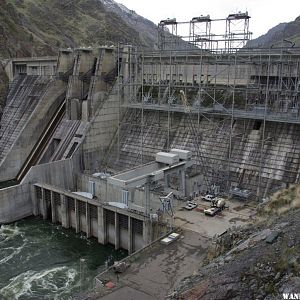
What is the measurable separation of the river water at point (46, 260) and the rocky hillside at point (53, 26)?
39.9m

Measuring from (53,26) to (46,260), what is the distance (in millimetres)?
86578

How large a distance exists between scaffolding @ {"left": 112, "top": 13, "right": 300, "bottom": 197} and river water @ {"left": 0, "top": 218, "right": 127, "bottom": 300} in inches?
405

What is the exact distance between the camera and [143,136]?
38469 mm

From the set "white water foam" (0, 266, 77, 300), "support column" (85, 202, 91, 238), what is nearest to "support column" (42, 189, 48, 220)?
"support column" (85, 202, 91, 238)

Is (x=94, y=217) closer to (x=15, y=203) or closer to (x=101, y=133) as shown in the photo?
(x=15, y=203)

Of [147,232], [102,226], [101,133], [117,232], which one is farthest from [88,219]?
[101,133]

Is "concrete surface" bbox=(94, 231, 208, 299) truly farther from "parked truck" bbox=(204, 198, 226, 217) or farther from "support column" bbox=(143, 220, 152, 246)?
"parked truck" bbox=(204, 198, 226, 217)

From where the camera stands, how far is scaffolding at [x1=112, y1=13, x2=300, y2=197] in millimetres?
30594

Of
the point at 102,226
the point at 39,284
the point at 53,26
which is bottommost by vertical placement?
the point at 39,284

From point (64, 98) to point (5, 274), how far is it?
2429 cm

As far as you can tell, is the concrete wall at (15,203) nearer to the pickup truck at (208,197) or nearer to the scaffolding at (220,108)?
the scaffolding at (220,108)

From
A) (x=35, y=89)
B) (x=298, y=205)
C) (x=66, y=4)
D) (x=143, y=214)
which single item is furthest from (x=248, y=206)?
(x=66, y=4)

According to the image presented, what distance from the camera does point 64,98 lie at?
44812 millimetres

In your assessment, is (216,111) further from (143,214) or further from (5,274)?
(5,274)
